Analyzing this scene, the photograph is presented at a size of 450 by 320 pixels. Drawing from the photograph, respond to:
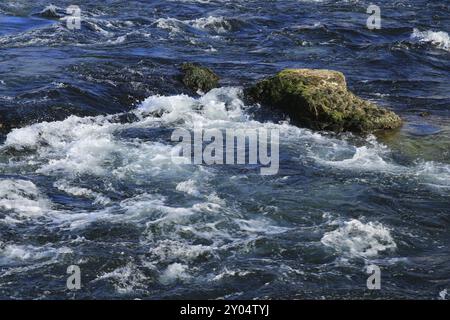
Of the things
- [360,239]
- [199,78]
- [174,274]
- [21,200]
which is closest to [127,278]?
[174,274]

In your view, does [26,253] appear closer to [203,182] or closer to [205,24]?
[203,182]

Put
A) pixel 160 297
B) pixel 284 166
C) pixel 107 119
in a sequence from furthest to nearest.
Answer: pixel 107 119, pixel 284 166, pixel 160 297

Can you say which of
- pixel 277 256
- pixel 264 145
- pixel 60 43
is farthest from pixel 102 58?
pixel 277 256

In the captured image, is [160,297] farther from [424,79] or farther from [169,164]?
[424,79]

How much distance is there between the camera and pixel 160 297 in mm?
8047

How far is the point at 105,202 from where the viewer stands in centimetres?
1047

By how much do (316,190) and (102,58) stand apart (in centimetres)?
850

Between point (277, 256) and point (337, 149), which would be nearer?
point (277, 256)

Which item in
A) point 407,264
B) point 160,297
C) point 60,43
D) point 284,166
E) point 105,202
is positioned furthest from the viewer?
point 60,43

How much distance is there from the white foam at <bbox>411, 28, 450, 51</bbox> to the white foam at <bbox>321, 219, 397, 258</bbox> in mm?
12159

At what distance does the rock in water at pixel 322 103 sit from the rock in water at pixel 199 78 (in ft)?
5.59

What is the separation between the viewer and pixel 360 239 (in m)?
9.40

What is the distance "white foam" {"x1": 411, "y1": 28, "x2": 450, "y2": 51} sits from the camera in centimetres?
2061

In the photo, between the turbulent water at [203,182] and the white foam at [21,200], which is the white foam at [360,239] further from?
the white foam at [21,200]
